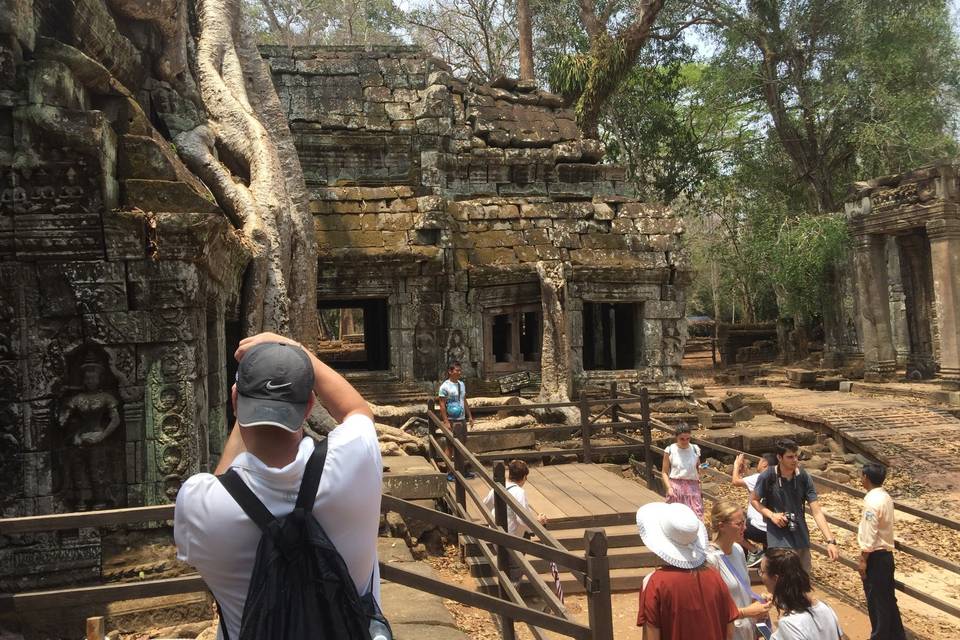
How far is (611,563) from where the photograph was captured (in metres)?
6.76

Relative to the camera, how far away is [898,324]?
2509cm

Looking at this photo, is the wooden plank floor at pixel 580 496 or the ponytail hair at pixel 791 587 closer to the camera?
the ponytail hair at pixel 791 587

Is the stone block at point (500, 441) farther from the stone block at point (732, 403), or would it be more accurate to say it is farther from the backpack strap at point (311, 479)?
the backpack strap at point (311, 479)

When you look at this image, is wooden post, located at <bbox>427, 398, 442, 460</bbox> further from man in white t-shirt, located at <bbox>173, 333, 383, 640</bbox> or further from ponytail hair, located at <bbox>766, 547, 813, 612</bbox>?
man in white t-shirt, located at <bbox>173, 333, 383, 640</bbox>

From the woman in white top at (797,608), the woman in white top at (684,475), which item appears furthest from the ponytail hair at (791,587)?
the woman in white top at (684,475)

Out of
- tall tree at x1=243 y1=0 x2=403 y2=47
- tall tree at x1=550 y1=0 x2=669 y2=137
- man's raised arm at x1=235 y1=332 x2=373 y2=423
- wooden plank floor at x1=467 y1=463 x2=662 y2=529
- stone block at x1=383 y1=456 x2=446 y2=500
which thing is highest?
tall tree at x1=243 y1=0 x2=403 y2=47

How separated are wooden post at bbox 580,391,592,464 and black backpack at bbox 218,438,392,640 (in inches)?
301

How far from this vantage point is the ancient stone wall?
4805 millimetres

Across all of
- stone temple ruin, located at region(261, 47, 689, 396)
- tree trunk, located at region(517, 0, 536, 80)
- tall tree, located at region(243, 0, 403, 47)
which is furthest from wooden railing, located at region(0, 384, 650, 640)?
tall tree, located at region(243, 0, 403, 47)

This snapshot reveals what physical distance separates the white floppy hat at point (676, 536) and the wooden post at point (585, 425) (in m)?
5.94

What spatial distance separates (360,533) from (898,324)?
2703cm

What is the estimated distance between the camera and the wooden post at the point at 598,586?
10.2ft

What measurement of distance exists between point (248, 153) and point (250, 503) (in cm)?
749

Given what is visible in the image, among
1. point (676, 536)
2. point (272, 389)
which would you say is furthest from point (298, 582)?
point (676, 536)
